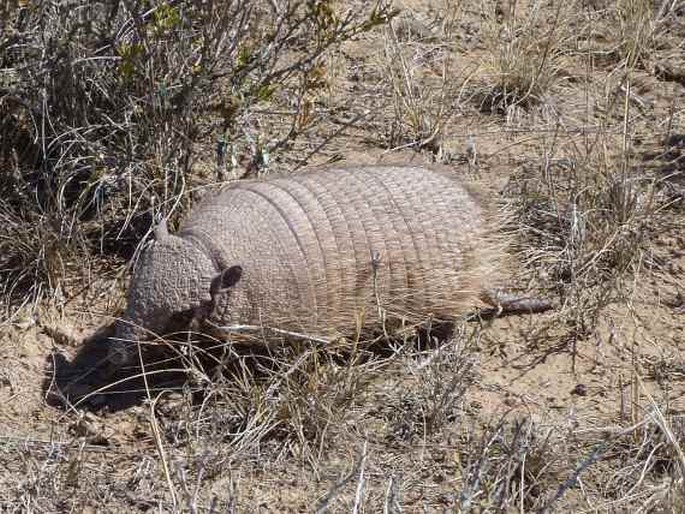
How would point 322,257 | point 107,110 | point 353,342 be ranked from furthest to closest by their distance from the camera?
1. point 107,110
2. point 353,342
3. point 322,257

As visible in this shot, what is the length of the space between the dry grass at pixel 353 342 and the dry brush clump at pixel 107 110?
15 mm

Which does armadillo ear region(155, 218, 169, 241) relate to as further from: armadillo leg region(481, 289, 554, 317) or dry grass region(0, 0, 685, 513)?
armadillo leg region(481, 289, 554, 317)

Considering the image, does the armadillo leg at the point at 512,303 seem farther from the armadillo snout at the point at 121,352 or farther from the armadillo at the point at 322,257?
the armadillo snout at the point at 121,352

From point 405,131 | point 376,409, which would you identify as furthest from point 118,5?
point 376,409

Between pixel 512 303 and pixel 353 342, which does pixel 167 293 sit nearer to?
pixel 353 342

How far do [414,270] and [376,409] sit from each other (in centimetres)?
62

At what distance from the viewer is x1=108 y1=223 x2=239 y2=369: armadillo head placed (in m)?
4.48

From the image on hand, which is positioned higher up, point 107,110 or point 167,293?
point 107,110

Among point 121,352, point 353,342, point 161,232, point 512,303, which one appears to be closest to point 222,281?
point 161,232

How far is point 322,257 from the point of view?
466cm

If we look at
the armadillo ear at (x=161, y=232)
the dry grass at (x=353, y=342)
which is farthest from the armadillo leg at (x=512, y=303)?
the armadillo ear at (x=161, y=232)

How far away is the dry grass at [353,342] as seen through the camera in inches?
165

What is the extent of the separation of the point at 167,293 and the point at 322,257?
63 centimetres

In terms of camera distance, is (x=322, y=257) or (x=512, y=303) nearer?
(x=322, y=257)
